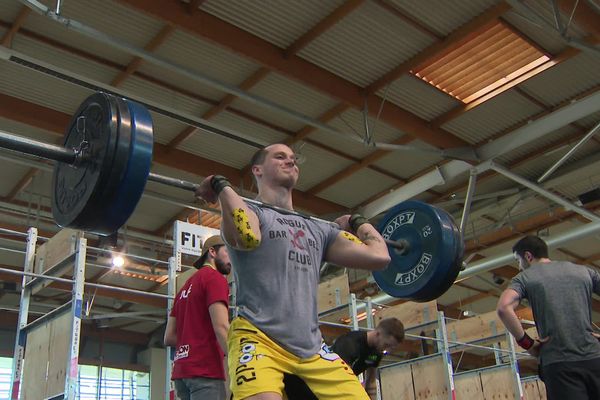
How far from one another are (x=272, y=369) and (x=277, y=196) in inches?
24.4

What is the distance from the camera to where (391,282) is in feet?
10.0

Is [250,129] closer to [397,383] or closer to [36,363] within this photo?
[397,383]

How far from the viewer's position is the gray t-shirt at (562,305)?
2.56 meters

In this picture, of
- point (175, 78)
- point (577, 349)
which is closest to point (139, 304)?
point (175, 78)

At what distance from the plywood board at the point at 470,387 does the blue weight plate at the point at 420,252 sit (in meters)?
4.53

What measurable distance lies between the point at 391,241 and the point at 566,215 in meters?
7.26

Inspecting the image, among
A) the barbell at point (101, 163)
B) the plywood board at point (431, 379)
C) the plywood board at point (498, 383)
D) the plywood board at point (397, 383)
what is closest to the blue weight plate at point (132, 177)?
the barbell at point (101, 163)

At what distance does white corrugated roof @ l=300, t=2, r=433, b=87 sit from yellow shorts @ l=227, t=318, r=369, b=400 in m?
4.09

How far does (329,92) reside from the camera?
19.7 ft

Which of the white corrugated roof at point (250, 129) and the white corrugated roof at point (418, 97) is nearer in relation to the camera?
the white corrugated roof at point (418, 97)

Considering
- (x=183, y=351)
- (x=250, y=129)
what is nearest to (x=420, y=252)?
(x=183, y=351)

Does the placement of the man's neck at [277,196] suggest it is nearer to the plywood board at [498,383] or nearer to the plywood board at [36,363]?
the plywood board at [36,363]

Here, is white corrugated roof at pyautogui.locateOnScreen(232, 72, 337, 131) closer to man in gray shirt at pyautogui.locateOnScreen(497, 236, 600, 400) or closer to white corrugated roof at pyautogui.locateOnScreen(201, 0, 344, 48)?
white corrugated roof at pyautogui.locateOnScreen(201, 0, 344, 48)

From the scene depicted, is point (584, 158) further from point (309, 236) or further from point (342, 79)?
point (309, 236)
